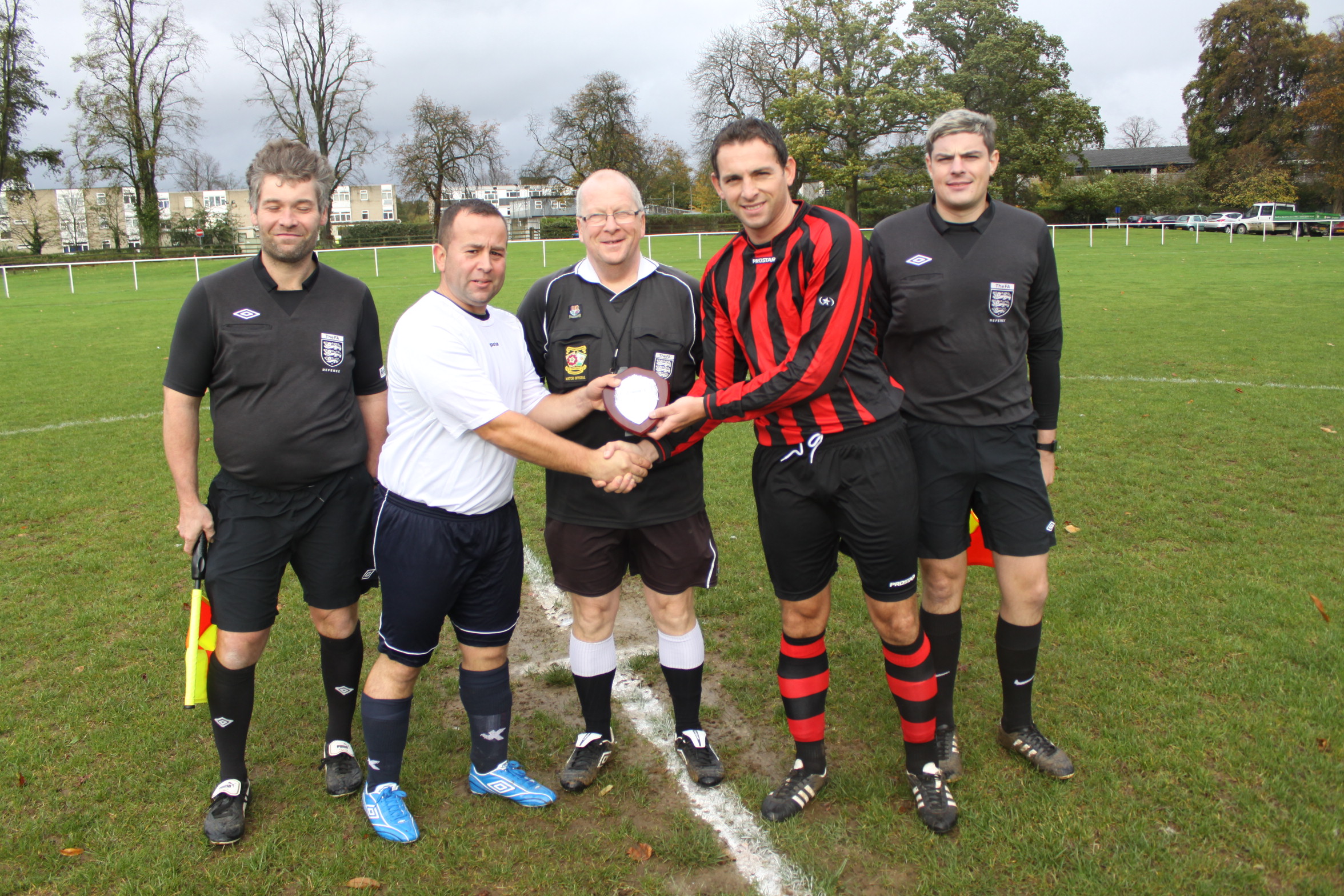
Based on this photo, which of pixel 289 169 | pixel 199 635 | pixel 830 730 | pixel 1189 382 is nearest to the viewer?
pixel 289 169

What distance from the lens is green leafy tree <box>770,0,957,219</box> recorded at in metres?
45.0

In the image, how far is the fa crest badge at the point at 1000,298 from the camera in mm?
3023

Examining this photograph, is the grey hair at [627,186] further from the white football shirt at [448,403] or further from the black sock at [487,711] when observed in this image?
the black sock at [487,711]

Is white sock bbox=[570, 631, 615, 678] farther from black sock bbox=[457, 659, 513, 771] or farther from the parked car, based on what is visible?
the parked car

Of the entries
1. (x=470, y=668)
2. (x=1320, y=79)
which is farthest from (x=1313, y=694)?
(x=1320, y=79)

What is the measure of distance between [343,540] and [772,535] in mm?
1563

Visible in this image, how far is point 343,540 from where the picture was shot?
310 cm

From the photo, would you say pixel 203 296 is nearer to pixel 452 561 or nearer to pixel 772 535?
pixel 452 561

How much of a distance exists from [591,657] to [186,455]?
1641 millimetres

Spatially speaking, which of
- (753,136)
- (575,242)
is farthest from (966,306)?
(575,242)

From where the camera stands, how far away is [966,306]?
304 centimetres

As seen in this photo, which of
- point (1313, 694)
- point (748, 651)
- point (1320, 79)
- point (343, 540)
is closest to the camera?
point (343, 540)

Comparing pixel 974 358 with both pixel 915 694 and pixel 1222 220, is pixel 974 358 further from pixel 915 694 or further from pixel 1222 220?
pixel 1222 220

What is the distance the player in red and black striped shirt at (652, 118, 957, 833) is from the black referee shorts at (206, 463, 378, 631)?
1196 millimetres
